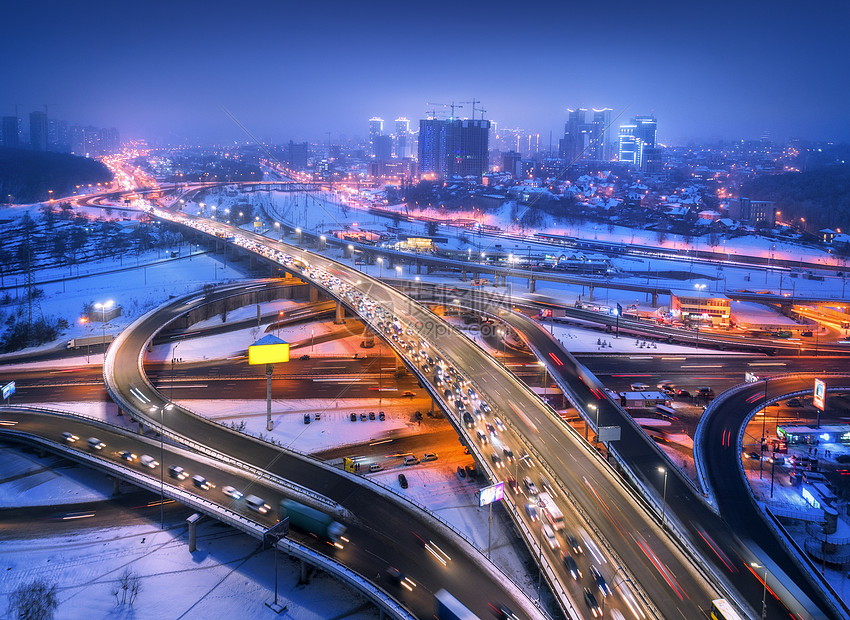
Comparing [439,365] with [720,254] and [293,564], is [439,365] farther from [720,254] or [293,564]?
[720,254]

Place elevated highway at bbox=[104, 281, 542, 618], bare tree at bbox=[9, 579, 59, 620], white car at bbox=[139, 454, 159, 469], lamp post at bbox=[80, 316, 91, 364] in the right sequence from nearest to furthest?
elevated highway at bbox=[104, 281, 542, 618] → bare tree at bbox=[9, 579, 59, 620] → white car at bbox=[139, 454, 159, 469] → lamp post at bbox=[80, 316, 91, 364]

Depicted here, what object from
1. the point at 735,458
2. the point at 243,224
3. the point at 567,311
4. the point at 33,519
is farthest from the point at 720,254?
the point at 33,519

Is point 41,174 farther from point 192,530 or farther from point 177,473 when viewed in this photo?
point 192,530

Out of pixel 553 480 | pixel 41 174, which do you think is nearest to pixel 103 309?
pixel 553 480

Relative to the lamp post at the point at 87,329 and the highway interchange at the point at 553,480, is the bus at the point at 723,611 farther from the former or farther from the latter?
the lamp post at the point at 87,329

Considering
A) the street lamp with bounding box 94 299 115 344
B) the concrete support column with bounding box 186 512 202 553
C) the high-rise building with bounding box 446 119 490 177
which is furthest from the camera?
the high-rise building with bounding box 446 119 490 177

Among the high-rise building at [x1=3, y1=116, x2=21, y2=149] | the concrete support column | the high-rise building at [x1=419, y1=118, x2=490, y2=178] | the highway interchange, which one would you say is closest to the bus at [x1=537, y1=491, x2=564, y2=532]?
the highway interchange

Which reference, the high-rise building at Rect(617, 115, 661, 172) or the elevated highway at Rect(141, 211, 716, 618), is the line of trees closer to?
the elevated highway at Rect(141, 211, 716, 618)
